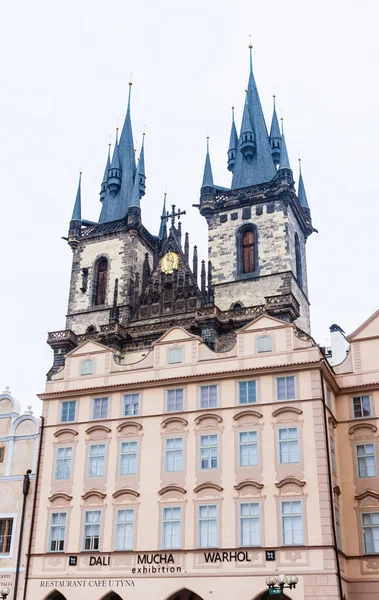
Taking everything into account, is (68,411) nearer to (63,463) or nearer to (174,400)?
(63,463)

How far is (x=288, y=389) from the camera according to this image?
29219 millimetres

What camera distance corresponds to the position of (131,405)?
31.5 m

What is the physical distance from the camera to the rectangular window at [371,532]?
90.6 ft

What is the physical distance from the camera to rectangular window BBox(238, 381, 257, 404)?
97.1ft

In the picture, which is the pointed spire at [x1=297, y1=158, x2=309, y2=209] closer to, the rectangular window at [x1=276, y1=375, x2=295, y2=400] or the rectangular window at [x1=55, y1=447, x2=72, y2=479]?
the rectangular window at [x1=276, y1=375, x2=295, y2=400]

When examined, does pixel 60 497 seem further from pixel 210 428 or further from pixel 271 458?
pixel 271 458

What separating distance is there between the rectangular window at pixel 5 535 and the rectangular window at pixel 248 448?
10.6m

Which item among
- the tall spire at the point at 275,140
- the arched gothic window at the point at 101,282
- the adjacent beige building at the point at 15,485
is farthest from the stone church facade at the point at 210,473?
the tall spire at the point at 275,140

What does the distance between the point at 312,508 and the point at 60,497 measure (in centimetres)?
1070

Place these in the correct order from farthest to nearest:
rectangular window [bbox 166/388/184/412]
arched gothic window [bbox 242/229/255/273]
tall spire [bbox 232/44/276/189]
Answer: tall spire [bbox 232/44/276/189] → arched gothic window [bbox 242/229/255/273] → rectangular window [bbox 166/388/184/412]

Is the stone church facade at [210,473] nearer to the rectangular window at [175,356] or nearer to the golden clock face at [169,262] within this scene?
the rectangular window at [175,356]

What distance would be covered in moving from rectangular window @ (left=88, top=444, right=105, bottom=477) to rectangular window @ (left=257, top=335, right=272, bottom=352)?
7.90 metres

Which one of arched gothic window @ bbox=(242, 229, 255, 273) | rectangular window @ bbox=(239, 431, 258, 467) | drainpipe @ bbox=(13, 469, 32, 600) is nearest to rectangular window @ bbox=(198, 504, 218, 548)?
rectangular window @ bbox=(239, 431, 258, 467)

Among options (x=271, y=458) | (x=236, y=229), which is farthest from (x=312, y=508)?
(x=236, y=229)
